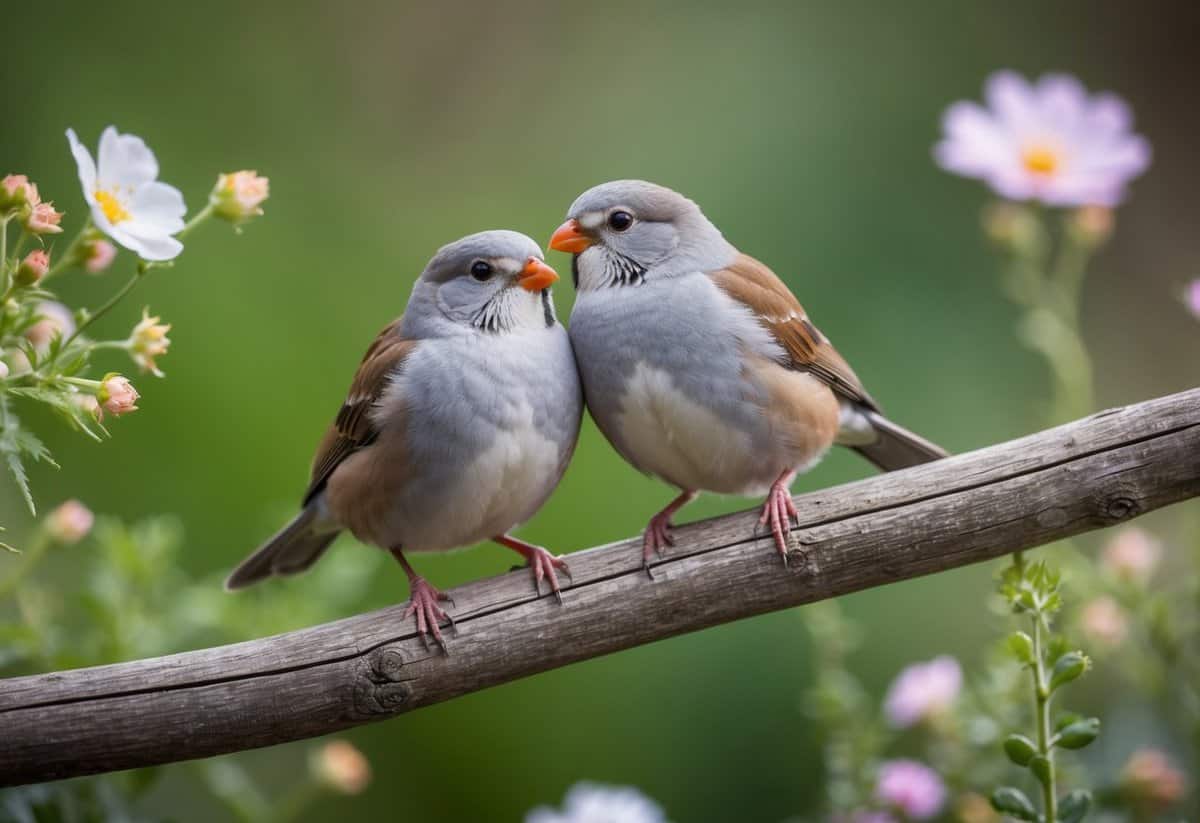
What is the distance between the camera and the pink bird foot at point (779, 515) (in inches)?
83.1

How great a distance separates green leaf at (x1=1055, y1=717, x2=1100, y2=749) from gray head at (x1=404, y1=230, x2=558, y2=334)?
3.92 ft

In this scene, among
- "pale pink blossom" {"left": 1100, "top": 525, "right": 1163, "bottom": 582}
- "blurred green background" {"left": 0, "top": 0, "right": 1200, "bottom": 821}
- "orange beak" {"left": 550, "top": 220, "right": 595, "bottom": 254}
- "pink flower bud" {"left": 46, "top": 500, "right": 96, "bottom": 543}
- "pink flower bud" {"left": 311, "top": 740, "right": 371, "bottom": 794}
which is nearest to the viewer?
"pink flower bud" {"left": 46, "top": 500, "right": 96, "bottom": 543}

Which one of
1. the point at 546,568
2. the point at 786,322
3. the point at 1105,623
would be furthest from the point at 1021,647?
the point at 786,322

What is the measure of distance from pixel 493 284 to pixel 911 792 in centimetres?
121

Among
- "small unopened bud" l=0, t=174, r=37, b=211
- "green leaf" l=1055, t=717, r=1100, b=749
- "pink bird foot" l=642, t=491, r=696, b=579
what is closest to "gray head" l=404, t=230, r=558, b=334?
"pink bird foot" l=642, t=491, r=696, b=579

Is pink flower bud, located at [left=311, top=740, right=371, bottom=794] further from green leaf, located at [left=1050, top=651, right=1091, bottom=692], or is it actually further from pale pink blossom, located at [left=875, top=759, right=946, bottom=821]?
green leaf, located at [left=1050, top=651, right=1091, bottom=692]

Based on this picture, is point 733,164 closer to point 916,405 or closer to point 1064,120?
point 916,405

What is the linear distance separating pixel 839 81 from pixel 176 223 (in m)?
3.33

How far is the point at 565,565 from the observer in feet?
7.08

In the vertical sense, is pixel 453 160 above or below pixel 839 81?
below

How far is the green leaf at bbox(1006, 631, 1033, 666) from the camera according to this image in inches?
68.5

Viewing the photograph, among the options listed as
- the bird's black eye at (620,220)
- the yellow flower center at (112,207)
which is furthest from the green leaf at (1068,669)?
the yellow flower center at (112,207)

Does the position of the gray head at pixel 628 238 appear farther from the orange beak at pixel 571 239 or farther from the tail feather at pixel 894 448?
the tail feather at pixel 894 448

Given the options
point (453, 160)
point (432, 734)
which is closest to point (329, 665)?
point (432, 734)
